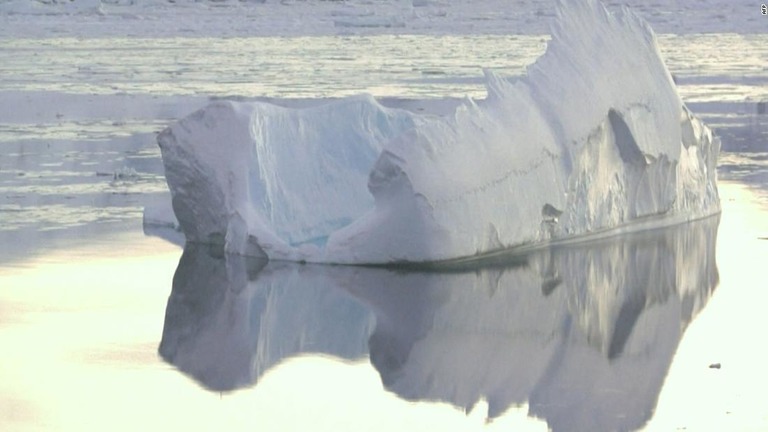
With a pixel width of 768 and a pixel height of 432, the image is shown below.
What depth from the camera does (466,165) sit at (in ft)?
29.1

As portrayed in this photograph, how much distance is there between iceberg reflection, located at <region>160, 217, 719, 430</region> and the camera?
256 inches

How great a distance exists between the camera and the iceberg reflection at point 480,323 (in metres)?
6.51

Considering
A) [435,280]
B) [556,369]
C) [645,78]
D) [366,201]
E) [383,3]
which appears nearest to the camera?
[556,369]

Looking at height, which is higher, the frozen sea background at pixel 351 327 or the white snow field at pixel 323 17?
the frozen sea background at pixel 351 327

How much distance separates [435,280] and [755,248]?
2.30 metres

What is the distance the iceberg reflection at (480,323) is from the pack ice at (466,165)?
0.18 meters

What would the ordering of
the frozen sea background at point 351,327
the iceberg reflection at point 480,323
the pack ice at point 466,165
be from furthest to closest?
the pack ice at point 466,165 → the iceberg reflection at point 480,323 → the frozen sea background at point 351,327

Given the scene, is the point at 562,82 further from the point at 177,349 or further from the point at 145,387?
the point at 145,387

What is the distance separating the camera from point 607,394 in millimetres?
6406

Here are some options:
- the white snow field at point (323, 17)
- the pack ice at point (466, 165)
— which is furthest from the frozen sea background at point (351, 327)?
the white snow field at point (323, 17)

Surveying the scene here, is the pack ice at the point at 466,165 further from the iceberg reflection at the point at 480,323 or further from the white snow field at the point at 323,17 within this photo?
the white snow field at the point at 323,17

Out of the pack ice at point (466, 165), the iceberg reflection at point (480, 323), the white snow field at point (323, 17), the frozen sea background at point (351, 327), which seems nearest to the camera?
the frozen sea background at point (351, 327)

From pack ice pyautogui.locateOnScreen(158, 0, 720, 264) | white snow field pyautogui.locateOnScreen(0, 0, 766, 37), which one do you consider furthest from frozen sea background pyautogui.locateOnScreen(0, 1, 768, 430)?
white snow field pyautogui.locateOnScreen(0, 0, 766, 37)

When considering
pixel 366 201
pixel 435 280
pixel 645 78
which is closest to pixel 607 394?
pixel 435 280
